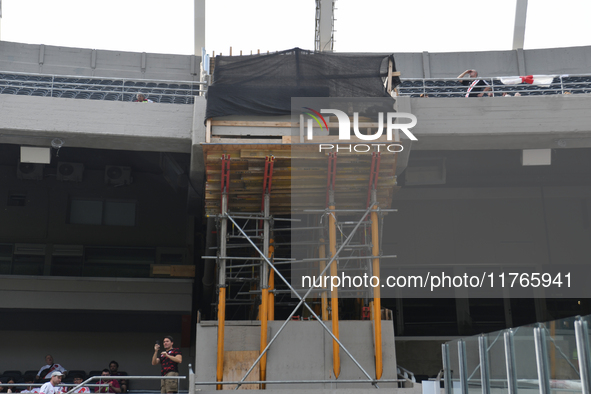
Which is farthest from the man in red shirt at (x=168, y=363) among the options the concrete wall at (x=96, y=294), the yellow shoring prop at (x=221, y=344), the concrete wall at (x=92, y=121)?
the concrete wall at (x=96, y=294)

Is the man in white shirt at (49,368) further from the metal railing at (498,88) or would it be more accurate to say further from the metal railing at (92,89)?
the metal railing at (498,88)

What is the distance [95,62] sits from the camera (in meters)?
25.2

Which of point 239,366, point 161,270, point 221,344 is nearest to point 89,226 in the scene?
point 161,270

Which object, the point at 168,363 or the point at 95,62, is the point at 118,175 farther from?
the point at 168,363

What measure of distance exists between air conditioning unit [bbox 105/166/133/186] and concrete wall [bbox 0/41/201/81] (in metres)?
6.40

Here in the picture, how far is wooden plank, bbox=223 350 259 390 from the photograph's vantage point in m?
12.2

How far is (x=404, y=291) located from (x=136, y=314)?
9.65 metres

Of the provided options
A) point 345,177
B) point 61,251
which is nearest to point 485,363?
point 345,177

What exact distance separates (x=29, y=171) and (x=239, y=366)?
1189 centimetres

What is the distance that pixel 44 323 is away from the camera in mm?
20188

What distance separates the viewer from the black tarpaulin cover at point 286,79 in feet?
39.8

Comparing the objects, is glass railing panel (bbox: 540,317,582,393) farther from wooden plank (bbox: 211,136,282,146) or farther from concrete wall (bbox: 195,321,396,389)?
wooden plank (bbox: 211,136,282,146)

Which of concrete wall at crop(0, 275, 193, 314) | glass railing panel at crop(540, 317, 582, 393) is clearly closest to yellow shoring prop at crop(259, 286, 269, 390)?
glass railing panel at crop(540, 317, 582, 393)

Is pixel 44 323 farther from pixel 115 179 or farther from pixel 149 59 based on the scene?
pixel 149 59
